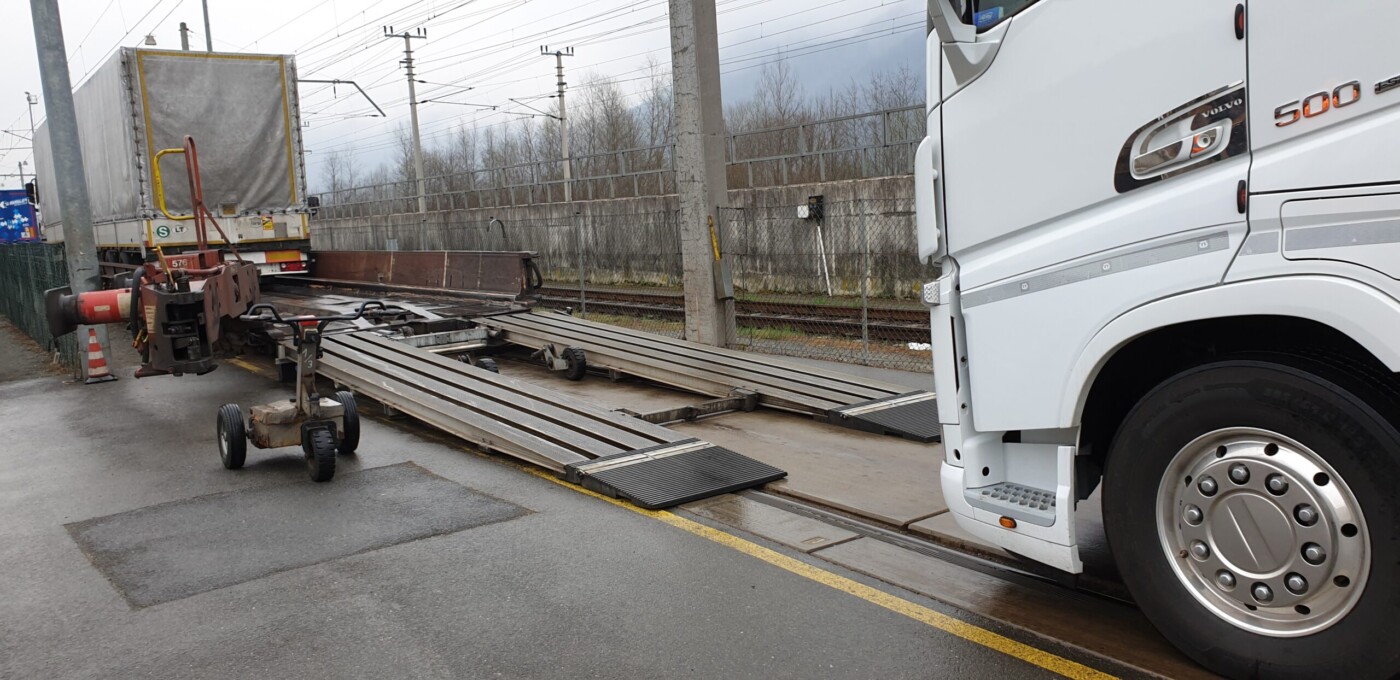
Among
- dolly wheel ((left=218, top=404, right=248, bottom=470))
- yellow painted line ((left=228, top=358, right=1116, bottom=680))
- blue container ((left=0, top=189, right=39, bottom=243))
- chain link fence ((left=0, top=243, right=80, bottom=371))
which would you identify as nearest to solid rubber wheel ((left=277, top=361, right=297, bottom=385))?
chain link fence ((left=0, top=243, right=80, bottom=371))

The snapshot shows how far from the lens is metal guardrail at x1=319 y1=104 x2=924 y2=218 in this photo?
19.8m

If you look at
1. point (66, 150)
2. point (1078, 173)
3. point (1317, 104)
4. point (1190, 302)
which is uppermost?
point (66, 150)

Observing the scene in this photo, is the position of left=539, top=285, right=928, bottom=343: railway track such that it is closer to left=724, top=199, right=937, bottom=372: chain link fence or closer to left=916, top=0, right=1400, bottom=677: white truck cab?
left=724, top=199, right=937, bottom=372: chain link fence

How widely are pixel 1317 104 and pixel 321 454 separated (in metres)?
5.99

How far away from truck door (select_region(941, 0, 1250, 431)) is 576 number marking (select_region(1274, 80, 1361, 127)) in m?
0.11

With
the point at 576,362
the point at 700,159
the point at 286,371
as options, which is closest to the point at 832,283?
the point at 700,159

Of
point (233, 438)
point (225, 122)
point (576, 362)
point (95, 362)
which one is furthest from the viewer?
point (225, 122)

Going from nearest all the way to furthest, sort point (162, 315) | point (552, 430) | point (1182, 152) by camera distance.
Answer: point (1182, 152) < point (552, 430) < point (162, 315)

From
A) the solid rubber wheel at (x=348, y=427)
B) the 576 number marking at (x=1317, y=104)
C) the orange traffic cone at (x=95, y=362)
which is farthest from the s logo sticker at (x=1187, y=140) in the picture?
the orange traffic cone at (x=95, y=362)

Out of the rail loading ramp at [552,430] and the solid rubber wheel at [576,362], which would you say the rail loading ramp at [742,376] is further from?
the rail loading ramp at [552,430]

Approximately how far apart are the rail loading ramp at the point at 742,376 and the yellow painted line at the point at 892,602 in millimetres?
1936

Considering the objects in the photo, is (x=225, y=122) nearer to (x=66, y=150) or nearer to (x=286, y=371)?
(x=66, y=150)

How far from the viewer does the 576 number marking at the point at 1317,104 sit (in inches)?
111

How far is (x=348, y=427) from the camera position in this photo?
7.46m
